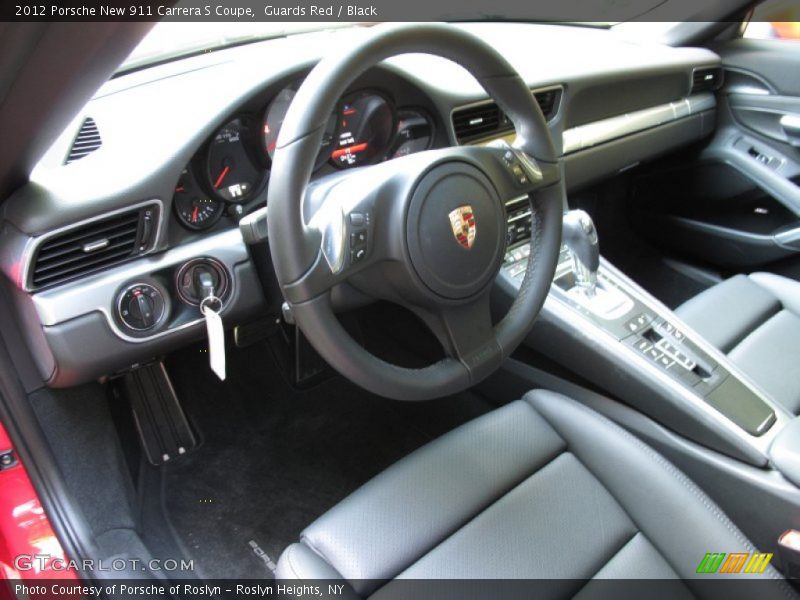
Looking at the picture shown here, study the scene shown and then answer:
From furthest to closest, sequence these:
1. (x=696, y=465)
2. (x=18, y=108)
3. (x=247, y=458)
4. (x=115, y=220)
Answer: (x=247, y=458)
(x=696, y=465)
(x=115, y=220)
(x=18, y=108)

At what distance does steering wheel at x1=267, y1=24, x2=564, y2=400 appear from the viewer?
971 millimetres

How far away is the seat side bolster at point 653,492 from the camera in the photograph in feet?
3.66

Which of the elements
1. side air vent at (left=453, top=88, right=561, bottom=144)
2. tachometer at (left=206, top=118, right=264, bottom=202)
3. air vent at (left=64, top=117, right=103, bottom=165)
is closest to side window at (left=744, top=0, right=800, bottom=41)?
side air vent at (left=453, top=88, right=561, bottom=144)

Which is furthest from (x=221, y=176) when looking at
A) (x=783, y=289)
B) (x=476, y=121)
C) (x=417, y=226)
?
(x=783, y=289)

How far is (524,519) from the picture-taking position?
3.72ft

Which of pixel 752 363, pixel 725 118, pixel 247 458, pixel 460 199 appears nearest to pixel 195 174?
pixel 460 199

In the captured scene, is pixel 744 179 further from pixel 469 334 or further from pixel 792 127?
pixel 469 334

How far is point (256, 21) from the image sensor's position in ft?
5.33

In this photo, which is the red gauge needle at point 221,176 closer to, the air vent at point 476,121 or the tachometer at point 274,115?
the tachometer at point 274,115

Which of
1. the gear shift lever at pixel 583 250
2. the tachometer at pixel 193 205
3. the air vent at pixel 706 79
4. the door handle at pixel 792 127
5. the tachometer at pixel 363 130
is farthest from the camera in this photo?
the air vent at pixel 706 79

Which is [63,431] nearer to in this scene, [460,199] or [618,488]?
[460,199]

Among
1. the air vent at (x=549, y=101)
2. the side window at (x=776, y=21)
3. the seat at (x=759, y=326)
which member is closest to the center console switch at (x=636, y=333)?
the seat at (x=759, y=326)

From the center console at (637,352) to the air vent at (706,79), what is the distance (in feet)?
3.46

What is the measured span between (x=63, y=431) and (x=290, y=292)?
0.79 meters
